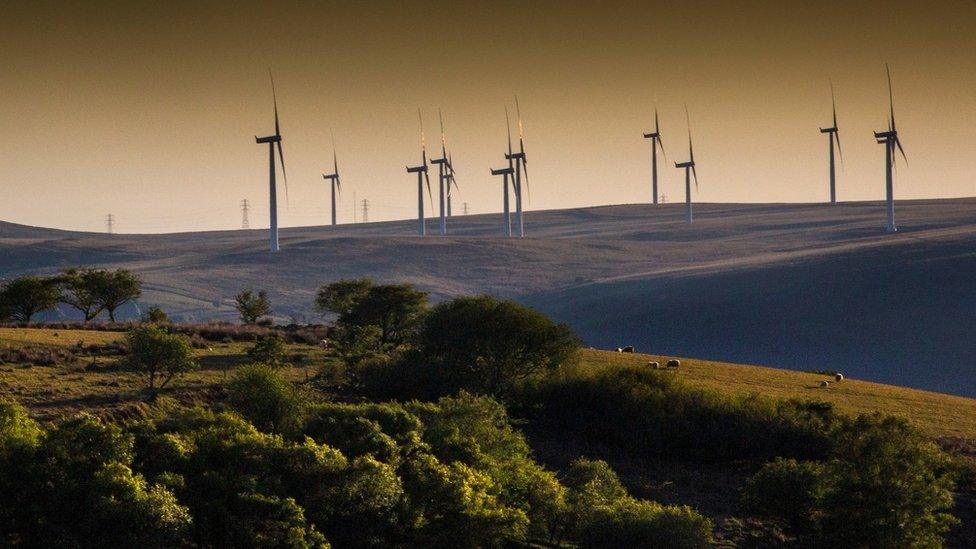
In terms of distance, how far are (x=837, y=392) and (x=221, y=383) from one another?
40.1m

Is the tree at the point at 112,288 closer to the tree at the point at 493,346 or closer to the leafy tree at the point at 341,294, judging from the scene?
the leafy tree at the point at 341,294

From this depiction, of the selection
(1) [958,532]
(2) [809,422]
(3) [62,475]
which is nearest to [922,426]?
(2) [809,422]

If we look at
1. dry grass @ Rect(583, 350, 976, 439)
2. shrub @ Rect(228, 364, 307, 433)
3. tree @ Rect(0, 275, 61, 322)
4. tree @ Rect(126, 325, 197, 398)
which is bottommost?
dry grass @ Rect(583, 350, 976, 439)

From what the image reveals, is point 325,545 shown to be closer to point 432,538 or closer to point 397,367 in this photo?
point 432,538

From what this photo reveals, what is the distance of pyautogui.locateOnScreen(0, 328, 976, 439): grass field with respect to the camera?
2504 inches

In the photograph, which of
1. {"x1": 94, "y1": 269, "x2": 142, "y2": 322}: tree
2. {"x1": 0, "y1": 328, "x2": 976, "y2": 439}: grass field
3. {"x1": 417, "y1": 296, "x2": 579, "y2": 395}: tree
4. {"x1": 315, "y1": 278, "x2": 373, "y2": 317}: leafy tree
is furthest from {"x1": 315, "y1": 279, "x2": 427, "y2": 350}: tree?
{"x1": 94, "y1": 269, "x2": 142, "y2": 322}: tree

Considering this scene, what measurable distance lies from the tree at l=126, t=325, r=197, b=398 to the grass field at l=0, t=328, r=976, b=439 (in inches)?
31.2

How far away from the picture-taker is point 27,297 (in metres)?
105

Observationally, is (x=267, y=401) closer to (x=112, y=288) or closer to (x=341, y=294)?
(x=341, y=294)

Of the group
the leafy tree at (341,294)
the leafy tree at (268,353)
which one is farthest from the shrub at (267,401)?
the leafy tree at (341,294)

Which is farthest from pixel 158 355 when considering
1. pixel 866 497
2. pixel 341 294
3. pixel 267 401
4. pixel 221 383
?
pixel 341 294

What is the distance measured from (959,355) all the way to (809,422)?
102 metres

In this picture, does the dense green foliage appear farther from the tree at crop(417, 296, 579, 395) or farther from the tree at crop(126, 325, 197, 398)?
the tree at crop(126, 325, 197, 398)

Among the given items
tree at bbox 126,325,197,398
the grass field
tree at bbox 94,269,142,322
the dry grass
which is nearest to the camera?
the grass field
